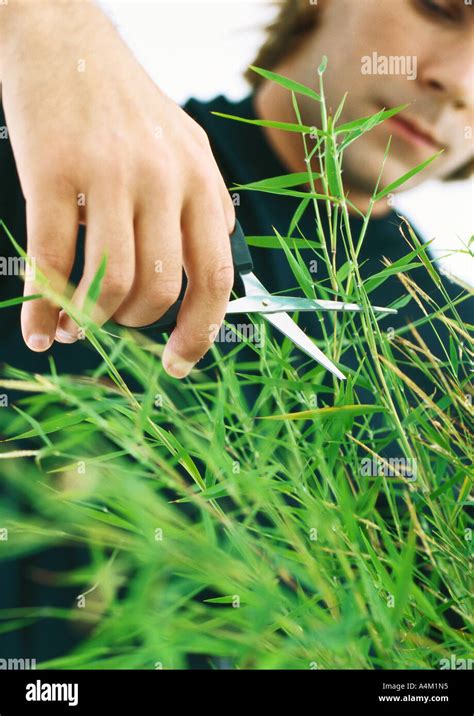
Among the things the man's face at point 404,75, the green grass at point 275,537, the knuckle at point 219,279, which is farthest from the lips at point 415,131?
the knuckle at point 219,279

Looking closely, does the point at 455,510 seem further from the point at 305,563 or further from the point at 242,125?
the point at 242,125

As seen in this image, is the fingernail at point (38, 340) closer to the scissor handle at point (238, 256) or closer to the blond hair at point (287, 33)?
the scissor handle at point (238, 256)

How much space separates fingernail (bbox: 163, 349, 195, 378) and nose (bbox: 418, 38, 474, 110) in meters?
0.34

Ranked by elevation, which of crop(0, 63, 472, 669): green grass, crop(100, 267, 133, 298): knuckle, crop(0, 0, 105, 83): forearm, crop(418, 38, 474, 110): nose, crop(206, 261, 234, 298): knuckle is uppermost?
crop(418, 38, 474, 110): nose

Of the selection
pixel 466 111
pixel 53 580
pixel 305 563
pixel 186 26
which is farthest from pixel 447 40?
pixel 53 580

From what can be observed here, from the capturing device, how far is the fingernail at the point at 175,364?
371 mm

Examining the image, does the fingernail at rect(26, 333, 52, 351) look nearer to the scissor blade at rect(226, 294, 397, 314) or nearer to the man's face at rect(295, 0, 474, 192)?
the scissor blade at rect(226, 294, 397, 314)

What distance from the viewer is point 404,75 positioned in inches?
20.7

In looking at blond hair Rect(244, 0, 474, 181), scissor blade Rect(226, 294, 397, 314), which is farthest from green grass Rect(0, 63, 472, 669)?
blond hair Rect(244, 0, 474, 181)

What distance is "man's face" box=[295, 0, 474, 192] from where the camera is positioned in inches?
20.8

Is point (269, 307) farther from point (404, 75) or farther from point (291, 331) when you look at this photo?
point (404, 75)

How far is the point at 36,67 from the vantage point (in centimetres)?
37

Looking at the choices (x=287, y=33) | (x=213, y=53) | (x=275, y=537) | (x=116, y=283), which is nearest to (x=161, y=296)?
(x=116, y=283)
